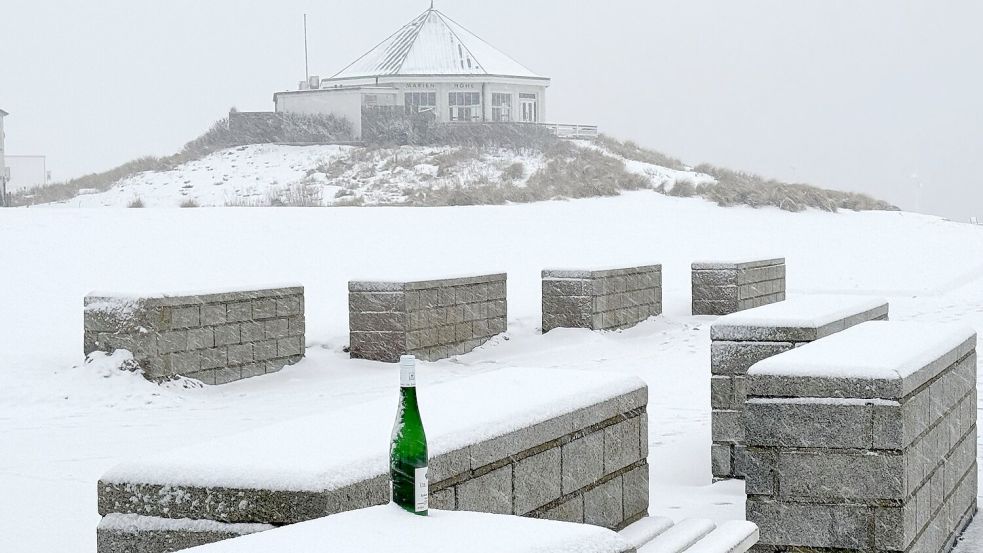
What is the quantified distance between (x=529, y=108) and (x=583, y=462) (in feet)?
180

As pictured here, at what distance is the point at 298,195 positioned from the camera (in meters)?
40.9

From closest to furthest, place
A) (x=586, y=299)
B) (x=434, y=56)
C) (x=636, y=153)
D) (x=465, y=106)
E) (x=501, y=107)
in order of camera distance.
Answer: (x=586, y=299) < (x=636, y=153) < (x=465, y=106) < (x=501, y=107) < (x=434, y=56)

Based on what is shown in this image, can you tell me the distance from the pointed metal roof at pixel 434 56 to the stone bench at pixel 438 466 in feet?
173

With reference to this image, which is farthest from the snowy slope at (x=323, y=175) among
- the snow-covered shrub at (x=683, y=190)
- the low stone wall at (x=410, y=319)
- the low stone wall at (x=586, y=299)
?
the low stone wall at (x=410, y=319)

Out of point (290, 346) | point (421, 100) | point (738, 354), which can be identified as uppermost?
point (421, 100)

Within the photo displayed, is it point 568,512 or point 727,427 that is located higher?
point 568,512

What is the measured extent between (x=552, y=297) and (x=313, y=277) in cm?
561

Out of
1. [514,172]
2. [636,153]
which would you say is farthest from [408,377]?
[636,153]

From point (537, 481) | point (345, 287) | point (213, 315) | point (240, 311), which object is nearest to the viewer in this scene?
point (537, 481)

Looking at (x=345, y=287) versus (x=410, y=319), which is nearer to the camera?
(x=410, y=319)

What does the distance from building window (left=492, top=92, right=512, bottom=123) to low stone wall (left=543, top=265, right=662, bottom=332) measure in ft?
130

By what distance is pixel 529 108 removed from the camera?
59.2 meters

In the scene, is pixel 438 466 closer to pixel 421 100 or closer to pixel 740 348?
pixel 740 348

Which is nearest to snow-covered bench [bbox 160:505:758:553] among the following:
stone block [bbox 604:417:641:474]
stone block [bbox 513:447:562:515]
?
stone block [bbox 513:447:562:515]
